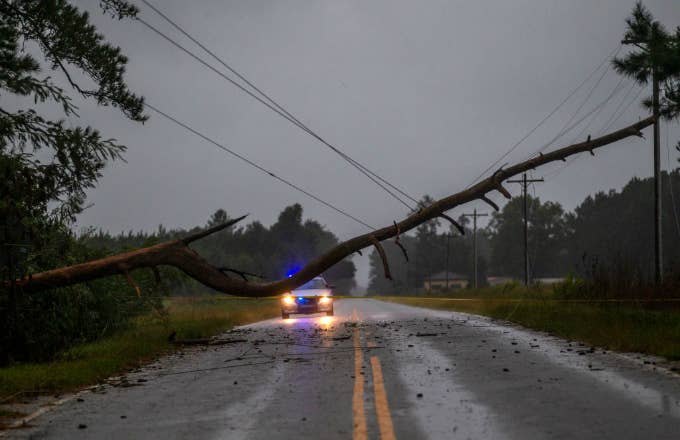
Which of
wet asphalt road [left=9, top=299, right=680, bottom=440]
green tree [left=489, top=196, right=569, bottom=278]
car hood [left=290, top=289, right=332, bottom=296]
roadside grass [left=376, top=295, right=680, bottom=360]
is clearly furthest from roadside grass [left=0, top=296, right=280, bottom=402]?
green tree [left=489, top=196, right=569, bottom=278]

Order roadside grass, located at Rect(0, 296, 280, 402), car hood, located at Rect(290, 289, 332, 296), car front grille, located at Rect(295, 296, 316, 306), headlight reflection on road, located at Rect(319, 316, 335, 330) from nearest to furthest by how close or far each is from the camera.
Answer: roadside grass, located at Rect(0, 296, 280, 402) → headlight reflection on road, located at Rect(319, 316, 335, 330) → car front grille, located at Rect(295, 296, 316, 306) → car hood, located at Rect(290, 289, 332, 296)

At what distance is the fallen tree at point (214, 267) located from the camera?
11.9m

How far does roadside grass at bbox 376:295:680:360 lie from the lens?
1209 cm

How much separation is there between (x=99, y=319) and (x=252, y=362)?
614 cm

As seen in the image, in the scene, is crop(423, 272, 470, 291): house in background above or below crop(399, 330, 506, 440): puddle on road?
below

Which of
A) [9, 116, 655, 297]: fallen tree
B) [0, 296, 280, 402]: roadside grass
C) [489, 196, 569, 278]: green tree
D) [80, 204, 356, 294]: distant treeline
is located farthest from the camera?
[489, 196, 569, 278]: green tree

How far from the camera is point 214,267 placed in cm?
1218

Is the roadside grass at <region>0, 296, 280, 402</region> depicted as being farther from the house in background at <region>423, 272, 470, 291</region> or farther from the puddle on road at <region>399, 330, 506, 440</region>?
the house in background at <region>423, 272, 470, 291</region>

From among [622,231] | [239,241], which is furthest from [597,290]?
[239,241]

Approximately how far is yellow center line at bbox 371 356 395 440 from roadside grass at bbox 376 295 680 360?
4.96m

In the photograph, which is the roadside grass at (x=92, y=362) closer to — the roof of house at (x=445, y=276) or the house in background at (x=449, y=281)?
the house in background at (x=449, y=281)

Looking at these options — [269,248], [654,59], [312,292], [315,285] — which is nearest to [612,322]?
[654,59]

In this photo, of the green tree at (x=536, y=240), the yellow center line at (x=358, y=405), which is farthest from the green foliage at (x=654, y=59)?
the green tree at (x=536, y=240)

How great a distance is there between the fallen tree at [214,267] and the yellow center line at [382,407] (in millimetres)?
2731
